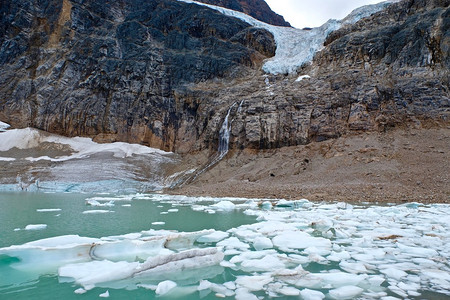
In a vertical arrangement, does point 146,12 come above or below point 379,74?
above

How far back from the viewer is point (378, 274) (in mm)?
3408

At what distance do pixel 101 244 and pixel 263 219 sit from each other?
471cm

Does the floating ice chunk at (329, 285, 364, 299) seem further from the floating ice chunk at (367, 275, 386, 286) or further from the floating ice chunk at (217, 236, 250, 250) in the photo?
the floating ice chunk at (217, 236, 250, 250)

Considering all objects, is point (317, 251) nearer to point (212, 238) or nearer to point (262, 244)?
point (262, 244)

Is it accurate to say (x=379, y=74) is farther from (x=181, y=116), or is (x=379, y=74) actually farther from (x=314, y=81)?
(x=181, y=116)

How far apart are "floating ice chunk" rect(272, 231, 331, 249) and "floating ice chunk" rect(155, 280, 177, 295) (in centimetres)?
221

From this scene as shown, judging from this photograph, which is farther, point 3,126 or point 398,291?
point 3,126

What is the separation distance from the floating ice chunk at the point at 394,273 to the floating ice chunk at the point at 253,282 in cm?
137

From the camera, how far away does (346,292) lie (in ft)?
9.37

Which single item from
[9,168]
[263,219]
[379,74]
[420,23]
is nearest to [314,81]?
[379,74]

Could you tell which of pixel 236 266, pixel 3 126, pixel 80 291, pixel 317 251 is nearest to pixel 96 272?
pixel 80 291

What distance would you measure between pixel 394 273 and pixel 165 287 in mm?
2568

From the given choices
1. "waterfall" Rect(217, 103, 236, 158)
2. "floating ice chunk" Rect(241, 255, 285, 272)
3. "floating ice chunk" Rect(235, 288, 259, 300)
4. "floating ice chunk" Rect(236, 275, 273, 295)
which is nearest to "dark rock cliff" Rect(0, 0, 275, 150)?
"waterfall" Rect(217, 103, 236, 158)

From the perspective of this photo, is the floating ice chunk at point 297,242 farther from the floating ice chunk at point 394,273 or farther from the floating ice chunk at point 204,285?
the floating ice chunk at point 204,285
